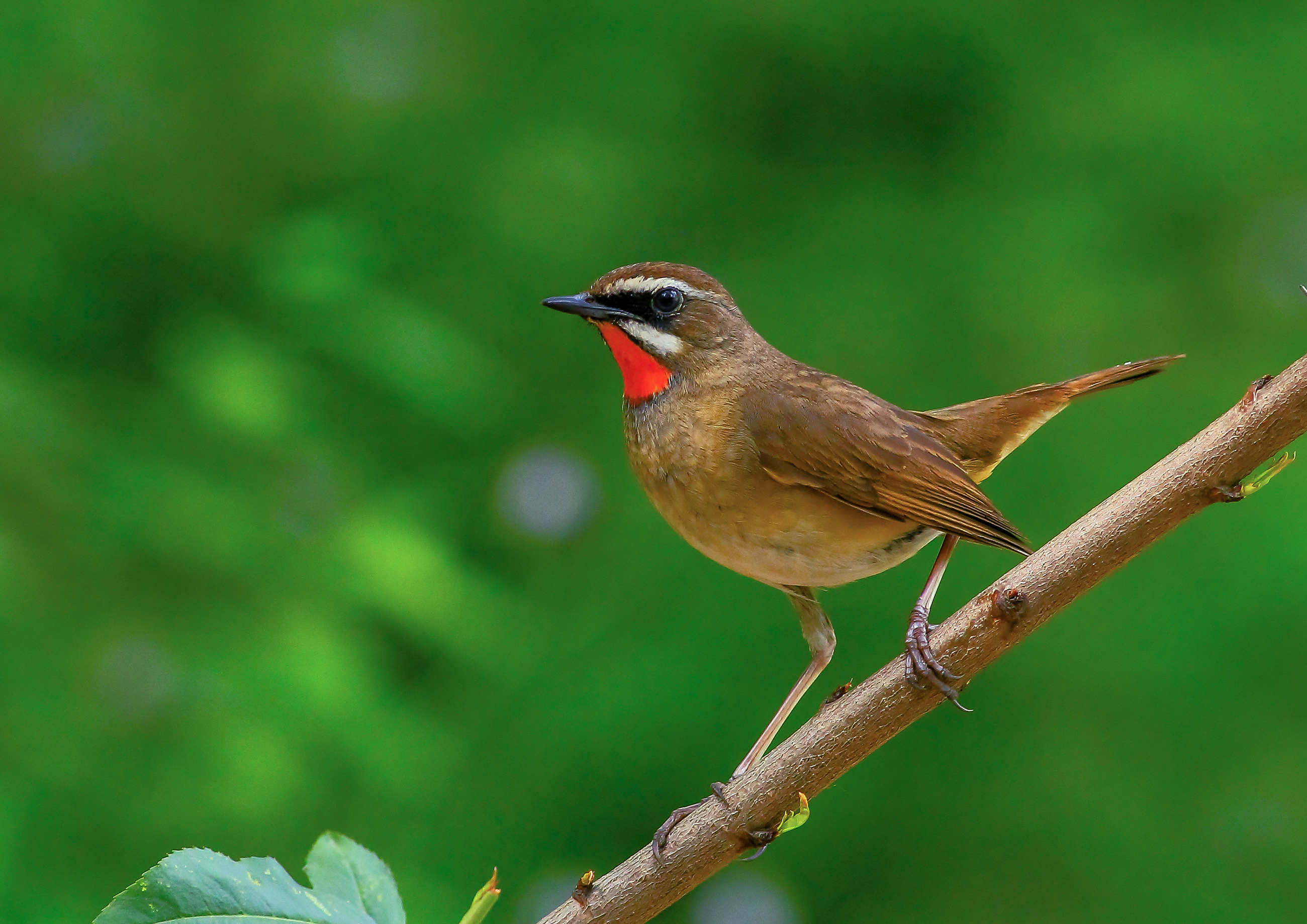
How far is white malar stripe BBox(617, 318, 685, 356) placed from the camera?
2.45 meters

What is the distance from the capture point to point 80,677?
3.96m

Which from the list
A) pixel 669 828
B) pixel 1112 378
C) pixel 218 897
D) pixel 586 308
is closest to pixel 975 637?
pixel 669 828

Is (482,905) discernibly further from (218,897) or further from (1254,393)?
(1254,393)

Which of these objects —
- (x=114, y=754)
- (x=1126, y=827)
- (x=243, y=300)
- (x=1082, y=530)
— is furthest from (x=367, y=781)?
(x=1126, y=827)

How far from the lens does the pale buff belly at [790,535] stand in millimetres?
2262

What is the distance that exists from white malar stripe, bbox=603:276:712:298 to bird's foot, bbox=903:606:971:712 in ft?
3.04

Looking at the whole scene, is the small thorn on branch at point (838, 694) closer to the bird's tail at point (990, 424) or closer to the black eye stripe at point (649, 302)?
the bird's tail at point (990, 424)

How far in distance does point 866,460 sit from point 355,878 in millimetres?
1365

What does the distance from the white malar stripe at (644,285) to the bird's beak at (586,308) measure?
42mm

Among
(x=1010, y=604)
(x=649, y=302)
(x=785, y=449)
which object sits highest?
(x=649, y=302)

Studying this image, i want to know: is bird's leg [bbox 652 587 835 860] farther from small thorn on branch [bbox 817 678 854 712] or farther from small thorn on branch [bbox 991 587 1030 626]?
small thorn on branch [bbox 991 587 1030 626]

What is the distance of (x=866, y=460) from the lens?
2.51 meters

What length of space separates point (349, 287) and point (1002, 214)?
9.76ft

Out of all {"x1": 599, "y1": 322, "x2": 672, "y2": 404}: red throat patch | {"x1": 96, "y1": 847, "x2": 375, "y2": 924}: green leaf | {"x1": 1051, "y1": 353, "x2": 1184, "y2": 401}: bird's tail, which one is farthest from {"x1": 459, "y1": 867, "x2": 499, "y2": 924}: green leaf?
{"x1": 1051, "y1": 353, "x2": 1184, "y2": 401}: bird's tail
